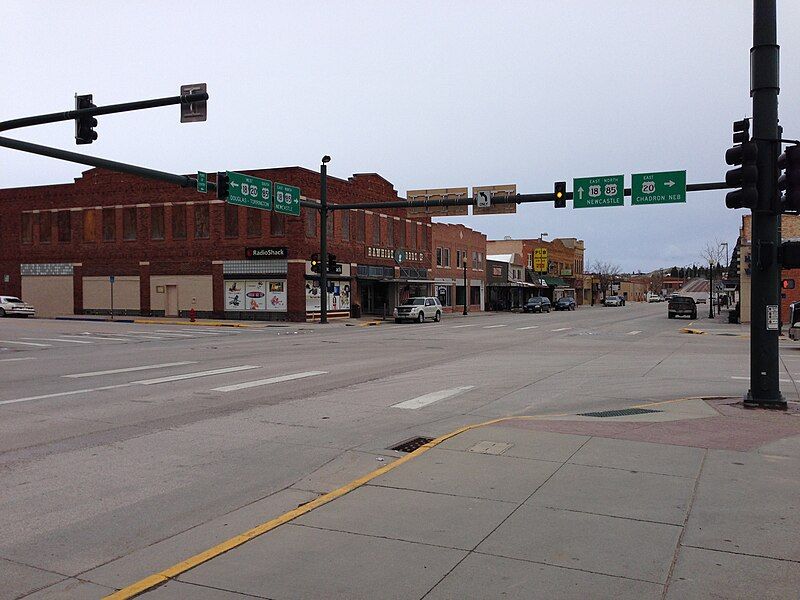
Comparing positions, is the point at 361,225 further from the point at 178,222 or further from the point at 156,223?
the point at 156,223

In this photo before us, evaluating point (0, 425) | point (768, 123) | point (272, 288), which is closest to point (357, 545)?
point (0, 425)

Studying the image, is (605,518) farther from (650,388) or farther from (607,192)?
(607,192)

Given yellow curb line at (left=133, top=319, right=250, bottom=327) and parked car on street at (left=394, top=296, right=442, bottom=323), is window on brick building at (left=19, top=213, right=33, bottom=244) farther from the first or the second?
parked car on street at (left=394, top=296, right=442, bottom=323)

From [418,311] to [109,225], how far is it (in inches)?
859

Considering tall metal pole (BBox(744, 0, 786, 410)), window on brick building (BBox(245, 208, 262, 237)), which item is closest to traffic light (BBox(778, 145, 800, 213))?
tall metal pole (BBox(744, 0, 786, 410))

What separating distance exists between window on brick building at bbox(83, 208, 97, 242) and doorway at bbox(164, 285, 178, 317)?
7.09 m

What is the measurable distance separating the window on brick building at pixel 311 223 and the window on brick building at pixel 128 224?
12474 millimetres

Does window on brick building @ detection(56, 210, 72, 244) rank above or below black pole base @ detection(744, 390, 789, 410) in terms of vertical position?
above

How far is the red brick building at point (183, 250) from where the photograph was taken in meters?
43.5

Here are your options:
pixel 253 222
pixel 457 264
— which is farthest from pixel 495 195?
pixel 457 264

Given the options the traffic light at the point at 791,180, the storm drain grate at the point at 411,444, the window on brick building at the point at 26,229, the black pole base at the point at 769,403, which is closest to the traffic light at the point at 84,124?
the storm drain grate at the point at 411,444

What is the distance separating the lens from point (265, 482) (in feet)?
21.9

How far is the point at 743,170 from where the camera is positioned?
10.0 meters

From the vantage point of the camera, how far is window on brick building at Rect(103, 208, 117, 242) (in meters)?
47.9
